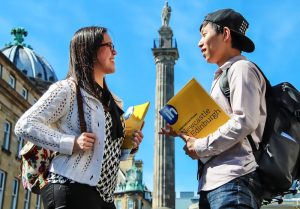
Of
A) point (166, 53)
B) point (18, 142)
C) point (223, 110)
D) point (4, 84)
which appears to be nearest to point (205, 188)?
point (223, 110)

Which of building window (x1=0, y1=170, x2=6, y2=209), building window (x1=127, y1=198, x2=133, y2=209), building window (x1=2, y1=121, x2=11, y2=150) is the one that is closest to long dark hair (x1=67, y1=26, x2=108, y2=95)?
building window (x1=0, y1=170, x2=6, y2=209)

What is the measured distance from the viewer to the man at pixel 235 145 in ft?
13.5

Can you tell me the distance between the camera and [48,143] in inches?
164

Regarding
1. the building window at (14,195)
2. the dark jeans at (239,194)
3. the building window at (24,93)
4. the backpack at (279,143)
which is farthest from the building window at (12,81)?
the dark jeans at (239,194)

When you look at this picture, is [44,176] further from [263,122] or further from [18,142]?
[18,142]

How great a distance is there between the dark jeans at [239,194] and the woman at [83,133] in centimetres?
83

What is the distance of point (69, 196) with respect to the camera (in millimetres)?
4043

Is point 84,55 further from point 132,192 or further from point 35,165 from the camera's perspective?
point 132,192

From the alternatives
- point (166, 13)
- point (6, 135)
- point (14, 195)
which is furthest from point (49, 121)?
point (166, 13)

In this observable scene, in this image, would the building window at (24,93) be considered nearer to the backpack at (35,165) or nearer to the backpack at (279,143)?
the backpack at (35,165)

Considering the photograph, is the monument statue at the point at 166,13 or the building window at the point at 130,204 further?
the building window at the point at 130,204

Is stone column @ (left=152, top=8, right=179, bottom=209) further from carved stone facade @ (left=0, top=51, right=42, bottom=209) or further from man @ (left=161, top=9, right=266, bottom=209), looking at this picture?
man @ (left=161, top=9, right=266, bottom=209)

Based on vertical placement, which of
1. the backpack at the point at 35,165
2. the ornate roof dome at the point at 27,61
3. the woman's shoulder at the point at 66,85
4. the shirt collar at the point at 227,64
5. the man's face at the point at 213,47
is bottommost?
the backpack at the point at 35,165

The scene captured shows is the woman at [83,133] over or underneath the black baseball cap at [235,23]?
underneath
